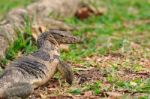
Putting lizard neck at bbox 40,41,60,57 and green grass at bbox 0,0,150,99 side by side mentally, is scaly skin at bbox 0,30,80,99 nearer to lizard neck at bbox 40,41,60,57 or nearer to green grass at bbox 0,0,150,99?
lizard neck at bbox 40,41,60,57

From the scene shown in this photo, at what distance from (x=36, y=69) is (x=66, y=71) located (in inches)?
19.7

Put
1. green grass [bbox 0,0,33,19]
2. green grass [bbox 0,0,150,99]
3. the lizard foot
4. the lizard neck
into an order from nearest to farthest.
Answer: the lizard foot → green grass [bbox 0,0,150,99] → the lizard neck → green grass [bbox 0,0,33,19]

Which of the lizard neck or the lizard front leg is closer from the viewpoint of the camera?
the lizard front leg

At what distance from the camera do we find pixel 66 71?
741 centimetres

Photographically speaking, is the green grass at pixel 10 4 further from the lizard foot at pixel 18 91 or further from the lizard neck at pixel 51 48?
the lizard foot at pixel 18 91

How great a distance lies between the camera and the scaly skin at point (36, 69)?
21.5 ft

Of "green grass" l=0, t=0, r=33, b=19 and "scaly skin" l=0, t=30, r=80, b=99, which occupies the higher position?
"green grass" l=0, t=0, r=33, b=19

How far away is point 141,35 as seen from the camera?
11414 millimetres

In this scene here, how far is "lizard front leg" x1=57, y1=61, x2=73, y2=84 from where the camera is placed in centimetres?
736

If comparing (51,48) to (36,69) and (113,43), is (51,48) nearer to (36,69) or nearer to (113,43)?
(36,69)

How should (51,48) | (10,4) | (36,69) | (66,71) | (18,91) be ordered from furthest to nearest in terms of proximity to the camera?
(10,4)
(51,48)
(66,71)
(36,69)
(18,91)

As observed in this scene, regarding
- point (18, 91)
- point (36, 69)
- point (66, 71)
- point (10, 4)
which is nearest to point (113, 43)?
point (66, 71)

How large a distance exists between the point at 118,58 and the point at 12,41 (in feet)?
5.48

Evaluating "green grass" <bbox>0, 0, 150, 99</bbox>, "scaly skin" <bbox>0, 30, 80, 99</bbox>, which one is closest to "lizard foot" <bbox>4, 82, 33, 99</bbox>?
"scaly skin" <bbox>0, 30, 80, 99</bbox>
